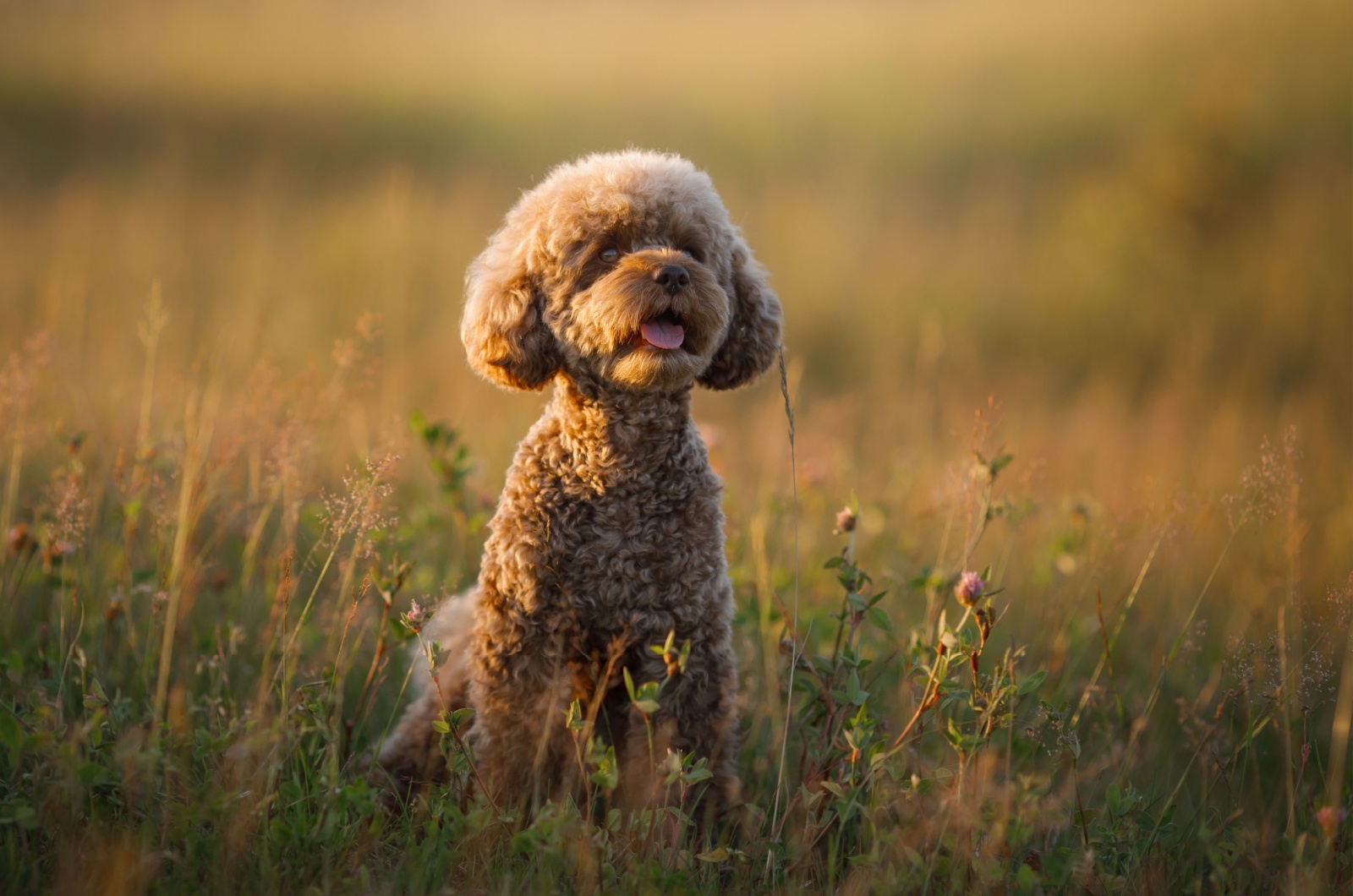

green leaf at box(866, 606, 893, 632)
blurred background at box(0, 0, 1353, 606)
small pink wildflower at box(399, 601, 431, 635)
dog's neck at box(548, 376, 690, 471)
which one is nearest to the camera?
small pink wildflower at box(399, 601, 431, 635)

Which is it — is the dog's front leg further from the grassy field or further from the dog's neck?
the dog's neck

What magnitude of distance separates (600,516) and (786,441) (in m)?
3.22

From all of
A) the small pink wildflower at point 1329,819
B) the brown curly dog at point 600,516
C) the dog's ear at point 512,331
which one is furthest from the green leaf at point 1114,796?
the dog's ear at point 512,331

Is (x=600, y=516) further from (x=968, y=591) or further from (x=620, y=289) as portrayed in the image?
(x=968, y=591)

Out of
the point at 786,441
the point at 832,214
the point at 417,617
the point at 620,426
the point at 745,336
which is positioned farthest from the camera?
the point at 832,214

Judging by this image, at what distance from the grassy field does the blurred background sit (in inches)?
3.2

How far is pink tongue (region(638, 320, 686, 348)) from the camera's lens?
103 inches

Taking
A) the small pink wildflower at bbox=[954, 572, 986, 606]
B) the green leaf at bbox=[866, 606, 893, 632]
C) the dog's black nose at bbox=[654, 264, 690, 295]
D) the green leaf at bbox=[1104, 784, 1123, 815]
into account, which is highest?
the dog's black nose at bbox=[654, 264, 690, 295]

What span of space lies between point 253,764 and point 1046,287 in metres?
10.3

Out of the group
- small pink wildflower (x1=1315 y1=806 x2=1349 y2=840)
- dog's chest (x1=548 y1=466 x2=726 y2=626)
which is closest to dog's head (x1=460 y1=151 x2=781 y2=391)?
dog's chest (x1=548 y1=466 x2=726 y2=626)

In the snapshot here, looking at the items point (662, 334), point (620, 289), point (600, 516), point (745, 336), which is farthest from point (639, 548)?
point (745, 336)

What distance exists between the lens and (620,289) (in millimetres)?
2594

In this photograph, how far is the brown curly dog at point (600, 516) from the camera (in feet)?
8.54

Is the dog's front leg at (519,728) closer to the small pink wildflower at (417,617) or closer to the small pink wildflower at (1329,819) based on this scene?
the small pink wildflower at (417,617)
